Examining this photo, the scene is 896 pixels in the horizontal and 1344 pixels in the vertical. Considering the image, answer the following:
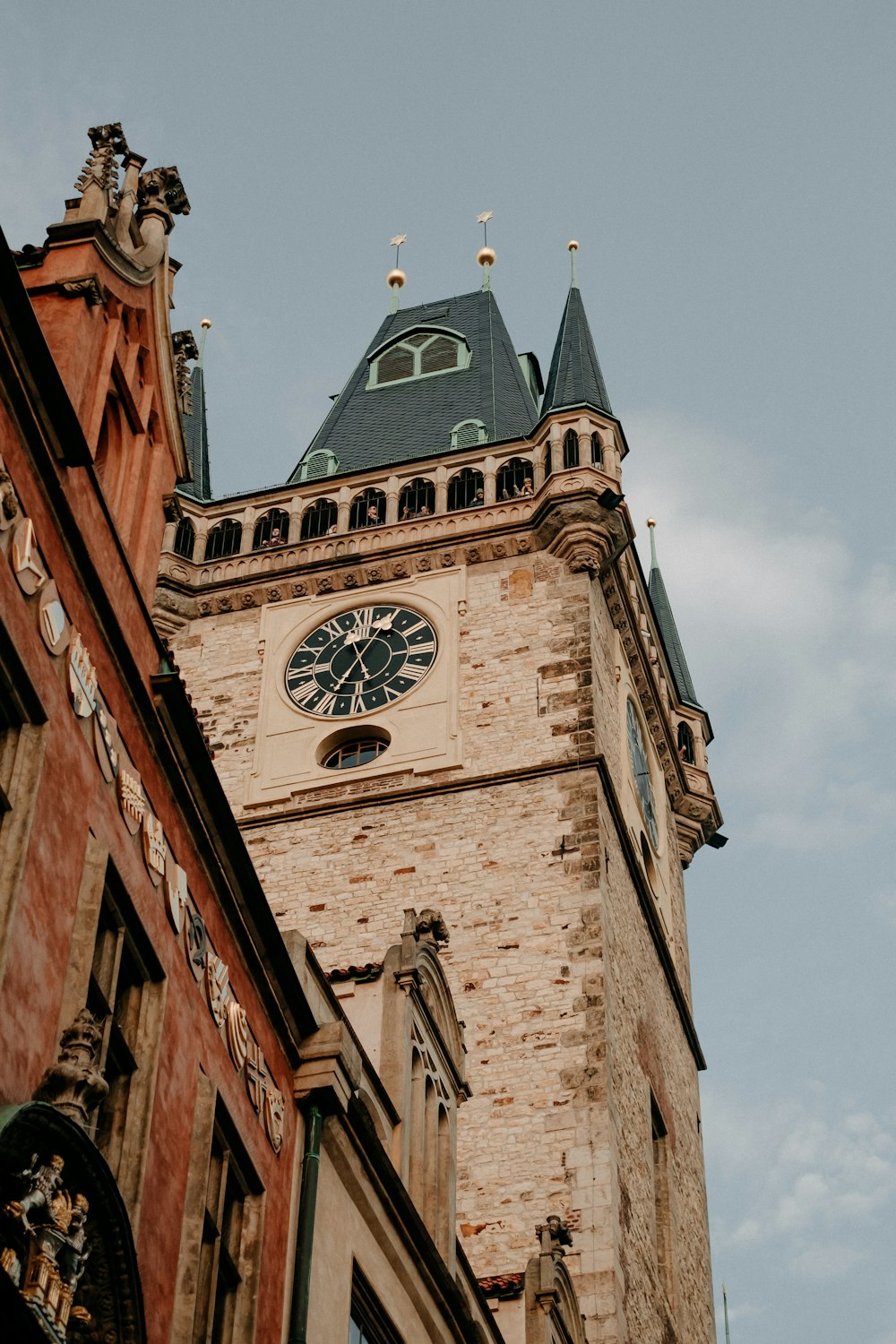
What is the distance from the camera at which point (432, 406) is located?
35125 millimetres

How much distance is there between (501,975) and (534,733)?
3.86 m

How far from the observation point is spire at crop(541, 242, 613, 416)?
1252 inches

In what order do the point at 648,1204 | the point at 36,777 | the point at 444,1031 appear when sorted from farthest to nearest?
1. the point at 648,1204
2. the point at 444,1031
3. the point at 36,777

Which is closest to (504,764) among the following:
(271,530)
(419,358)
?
(271,530)

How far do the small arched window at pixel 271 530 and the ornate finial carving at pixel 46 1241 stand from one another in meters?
23.4

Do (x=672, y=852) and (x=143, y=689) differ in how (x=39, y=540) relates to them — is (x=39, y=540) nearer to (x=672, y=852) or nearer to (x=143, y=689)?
(x=143, y=689)

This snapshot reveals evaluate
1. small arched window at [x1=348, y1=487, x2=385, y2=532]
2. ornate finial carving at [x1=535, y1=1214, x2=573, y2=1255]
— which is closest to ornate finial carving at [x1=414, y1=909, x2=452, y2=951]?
ornate finial carving at [x1=535, y1=1214, x2=573, y2=1255]

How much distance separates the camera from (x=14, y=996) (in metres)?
8.60

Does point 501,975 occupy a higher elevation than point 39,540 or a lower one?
higher

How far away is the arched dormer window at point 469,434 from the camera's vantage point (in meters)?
32.9

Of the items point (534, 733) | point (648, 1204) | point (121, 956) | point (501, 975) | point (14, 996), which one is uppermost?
point (534, 733)

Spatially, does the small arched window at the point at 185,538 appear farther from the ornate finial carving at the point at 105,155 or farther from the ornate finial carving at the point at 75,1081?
the ornate finial carving at the point at 75,1081

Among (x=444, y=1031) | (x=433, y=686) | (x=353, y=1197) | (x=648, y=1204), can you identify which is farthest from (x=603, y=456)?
(x=353, y=1197)

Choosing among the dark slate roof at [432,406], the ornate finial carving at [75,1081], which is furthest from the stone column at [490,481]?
the ornate finial carving at [75,1081]
